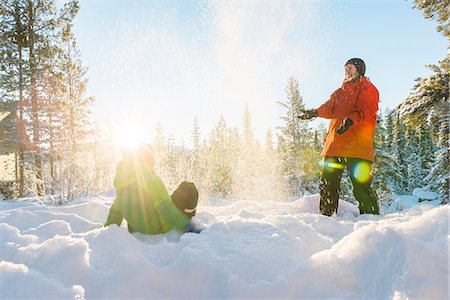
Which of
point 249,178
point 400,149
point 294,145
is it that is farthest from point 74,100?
point 400,149

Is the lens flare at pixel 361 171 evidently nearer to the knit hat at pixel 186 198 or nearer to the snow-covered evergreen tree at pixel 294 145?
the knit hat at pixel 186 198

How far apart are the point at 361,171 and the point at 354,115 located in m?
0.68

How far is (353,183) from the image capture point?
3672 mm

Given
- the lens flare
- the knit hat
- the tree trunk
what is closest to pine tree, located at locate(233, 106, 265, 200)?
the lens flare

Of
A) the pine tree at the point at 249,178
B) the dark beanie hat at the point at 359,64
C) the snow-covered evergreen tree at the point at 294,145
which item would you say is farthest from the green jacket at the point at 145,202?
the snow-covered evergreen tree at the point at 294,145

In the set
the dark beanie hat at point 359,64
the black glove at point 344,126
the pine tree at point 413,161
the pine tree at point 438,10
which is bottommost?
the pine tree at point 413,161

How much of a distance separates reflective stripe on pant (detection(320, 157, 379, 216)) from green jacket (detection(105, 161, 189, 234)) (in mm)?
1932

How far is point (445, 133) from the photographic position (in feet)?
24.5

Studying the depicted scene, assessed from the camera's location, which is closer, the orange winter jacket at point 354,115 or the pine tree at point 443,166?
the orange winter jacket at point 354,115

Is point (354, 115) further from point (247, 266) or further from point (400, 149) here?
point (400, 149)

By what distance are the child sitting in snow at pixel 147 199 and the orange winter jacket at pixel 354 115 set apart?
195 cm

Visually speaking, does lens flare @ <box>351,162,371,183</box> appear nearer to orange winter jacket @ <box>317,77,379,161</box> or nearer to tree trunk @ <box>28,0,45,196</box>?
orange winter jacket @ <box>317,77,379,161</box>

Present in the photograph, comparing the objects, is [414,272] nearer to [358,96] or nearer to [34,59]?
[358,96]

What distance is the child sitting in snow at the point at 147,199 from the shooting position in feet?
8.40
